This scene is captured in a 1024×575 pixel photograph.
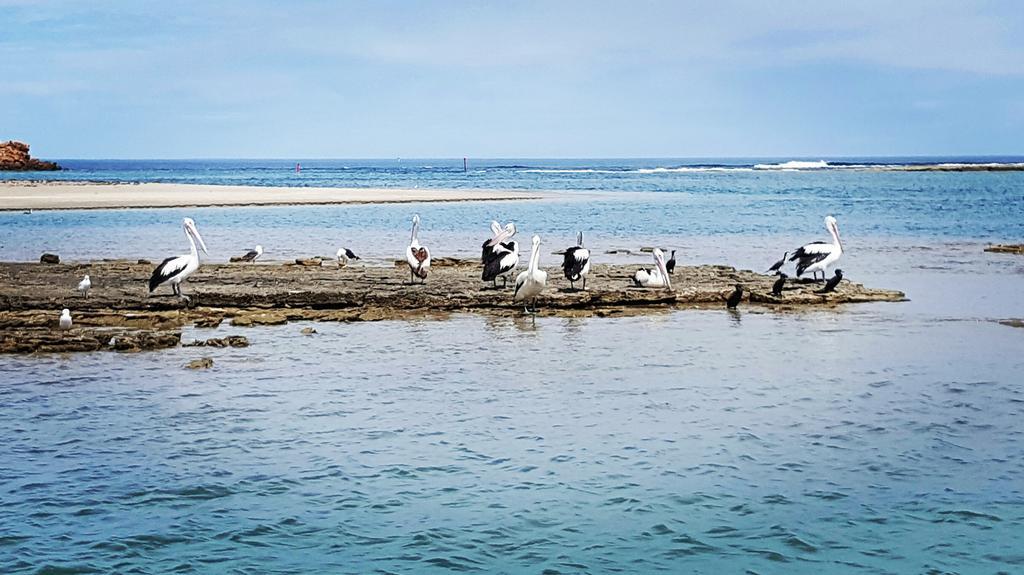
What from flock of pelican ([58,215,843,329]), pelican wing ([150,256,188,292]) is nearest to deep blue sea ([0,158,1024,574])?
flock of pelican ([58,215,843,329])

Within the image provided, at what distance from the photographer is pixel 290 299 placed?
17.3 meters

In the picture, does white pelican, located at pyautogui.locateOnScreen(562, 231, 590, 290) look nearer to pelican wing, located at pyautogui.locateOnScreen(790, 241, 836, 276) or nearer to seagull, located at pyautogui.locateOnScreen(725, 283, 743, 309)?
seagull, located at pyautogui.locateOnScreen(725, 283, 743, 309)

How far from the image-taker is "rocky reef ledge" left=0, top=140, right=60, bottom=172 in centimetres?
13425

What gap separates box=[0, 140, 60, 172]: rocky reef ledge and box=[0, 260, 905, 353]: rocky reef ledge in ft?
411

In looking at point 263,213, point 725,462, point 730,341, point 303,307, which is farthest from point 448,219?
point 725,462

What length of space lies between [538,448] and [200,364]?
5186 mm

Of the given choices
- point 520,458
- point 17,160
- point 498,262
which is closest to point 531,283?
point 498,262

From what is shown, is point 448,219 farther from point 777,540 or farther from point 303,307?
point 777,540

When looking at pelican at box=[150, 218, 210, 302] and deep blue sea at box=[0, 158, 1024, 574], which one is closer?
deep blue sea at box=[0, 158, 1024, 574]

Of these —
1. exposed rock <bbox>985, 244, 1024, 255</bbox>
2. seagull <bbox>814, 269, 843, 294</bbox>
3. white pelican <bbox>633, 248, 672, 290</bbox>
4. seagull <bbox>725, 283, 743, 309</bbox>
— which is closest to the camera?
seagull <bbox>725, 283, 743, 309</bbox>

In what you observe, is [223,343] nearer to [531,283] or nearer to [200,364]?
[200,364]

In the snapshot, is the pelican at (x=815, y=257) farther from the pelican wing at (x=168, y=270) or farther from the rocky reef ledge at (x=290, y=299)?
the pelican wing at (x=168, y=270)

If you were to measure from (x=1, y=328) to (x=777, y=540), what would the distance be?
11.7 meters

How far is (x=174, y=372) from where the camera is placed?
41.3ft
